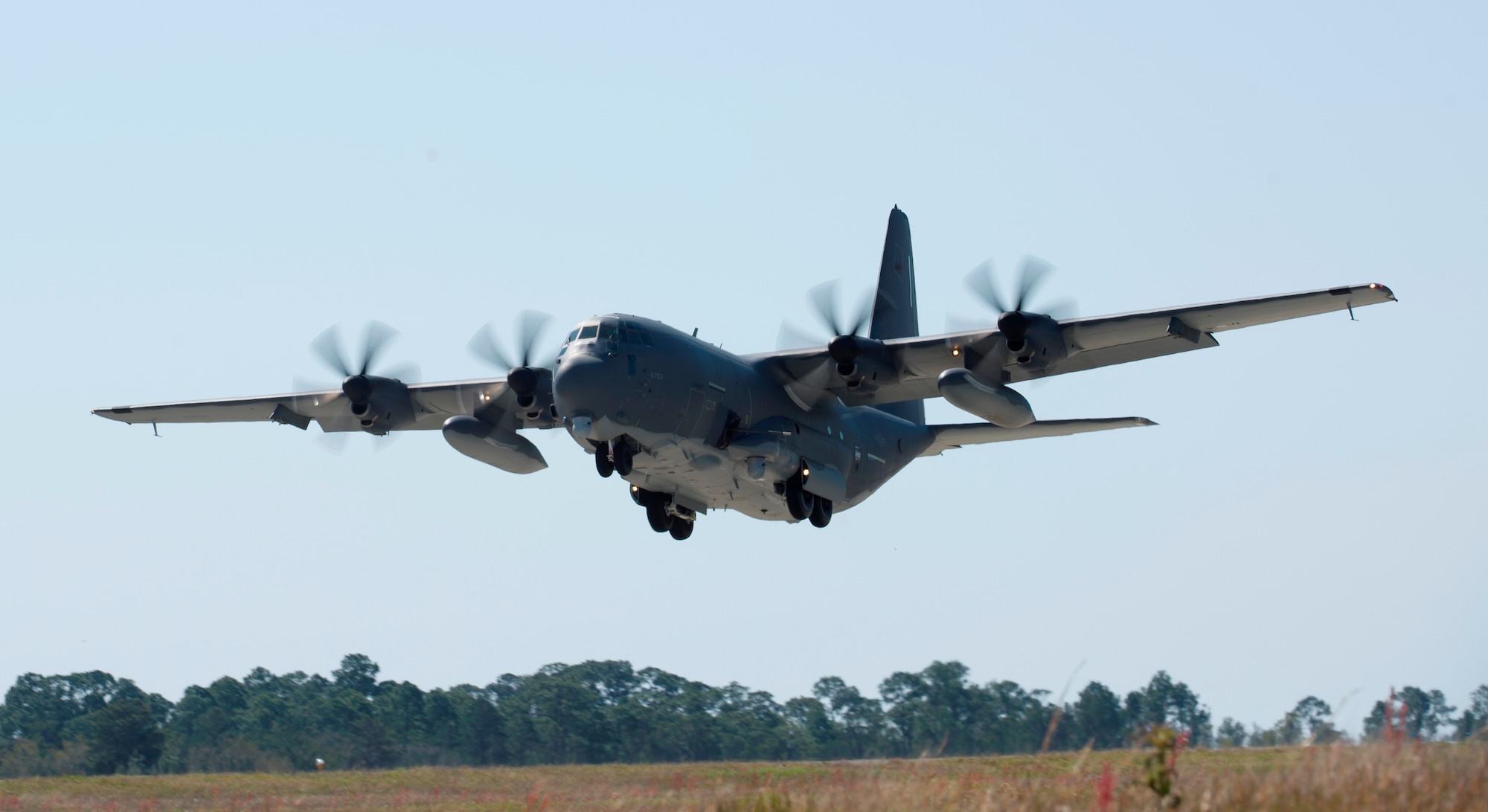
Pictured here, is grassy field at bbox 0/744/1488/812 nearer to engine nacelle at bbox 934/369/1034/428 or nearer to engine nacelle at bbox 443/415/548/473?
engine nacelle at bbox 934/369/1034/428

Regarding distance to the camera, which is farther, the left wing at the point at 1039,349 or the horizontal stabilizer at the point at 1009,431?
the horizontal stabilizer at the point at 1009,431

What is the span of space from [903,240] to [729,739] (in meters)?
17.1

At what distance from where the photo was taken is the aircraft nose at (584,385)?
837 inches

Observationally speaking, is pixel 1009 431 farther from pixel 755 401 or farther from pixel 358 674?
pixel 358 674

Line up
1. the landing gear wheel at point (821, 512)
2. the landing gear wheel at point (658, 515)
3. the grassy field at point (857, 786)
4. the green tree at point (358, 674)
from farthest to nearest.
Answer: the green tree at point (358, 674), the landing gear wheel at point (658, 515), the landing gear wheel at point (821, 512), the grassy field at point (857, 786)

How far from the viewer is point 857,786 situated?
13039 mm

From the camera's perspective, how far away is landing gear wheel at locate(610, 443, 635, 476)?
73.0ft

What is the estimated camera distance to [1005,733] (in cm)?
4281

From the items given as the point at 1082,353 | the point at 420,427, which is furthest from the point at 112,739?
the point at 1082,353

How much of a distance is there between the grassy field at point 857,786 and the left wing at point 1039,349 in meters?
6.36

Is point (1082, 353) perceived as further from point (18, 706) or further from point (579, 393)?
point (18, 706)

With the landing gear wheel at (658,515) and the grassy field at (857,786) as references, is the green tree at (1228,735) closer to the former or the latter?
the grassy field at (857,786)

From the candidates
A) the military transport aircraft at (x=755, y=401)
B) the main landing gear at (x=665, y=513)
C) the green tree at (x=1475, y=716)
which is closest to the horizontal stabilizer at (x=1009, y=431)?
the military transport aircraft at (x=755, y=401)

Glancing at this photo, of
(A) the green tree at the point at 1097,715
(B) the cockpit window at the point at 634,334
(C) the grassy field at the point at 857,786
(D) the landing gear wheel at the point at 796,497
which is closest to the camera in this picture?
(C) the grassy field at the point at 857,786
